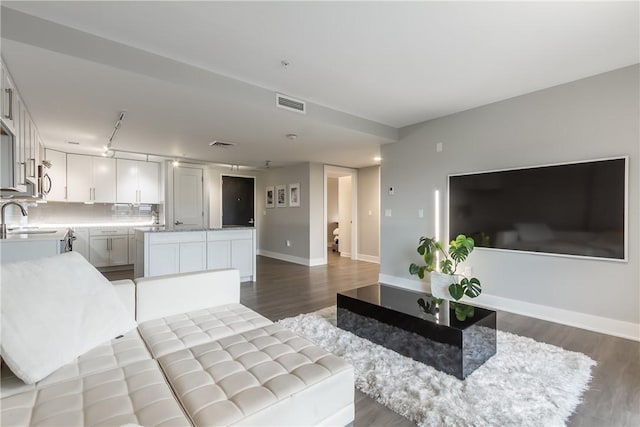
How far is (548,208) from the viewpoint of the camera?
3240 millimetres

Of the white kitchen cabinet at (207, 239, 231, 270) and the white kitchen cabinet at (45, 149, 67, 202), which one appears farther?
the white kitchen cabinet at (45, 149, 67, 202)

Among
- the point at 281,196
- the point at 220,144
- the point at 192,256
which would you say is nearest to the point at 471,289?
the point at 192,256

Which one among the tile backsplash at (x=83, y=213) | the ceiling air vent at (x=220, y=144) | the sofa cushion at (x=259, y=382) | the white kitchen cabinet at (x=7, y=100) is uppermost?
the ceiling air vent at (x=220, y=144)

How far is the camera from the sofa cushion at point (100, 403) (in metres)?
1.04

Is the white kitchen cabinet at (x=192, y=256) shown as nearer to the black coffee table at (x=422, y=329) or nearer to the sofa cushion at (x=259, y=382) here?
the black coffee table at (x=422, y=329)

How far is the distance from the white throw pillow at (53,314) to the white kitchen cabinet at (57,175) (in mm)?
5055

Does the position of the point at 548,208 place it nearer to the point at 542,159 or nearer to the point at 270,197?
the point at 542,159

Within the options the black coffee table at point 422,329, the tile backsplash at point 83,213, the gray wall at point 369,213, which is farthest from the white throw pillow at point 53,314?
the gray wall at point 369,213

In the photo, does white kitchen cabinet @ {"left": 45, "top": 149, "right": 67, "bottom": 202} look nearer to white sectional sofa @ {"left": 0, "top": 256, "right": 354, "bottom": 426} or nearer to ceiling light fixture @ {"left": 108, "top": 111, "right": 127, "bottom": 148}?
ceiling light fixture @ {"left": 108, "top": 111, "right": 127, "bottom": 148}

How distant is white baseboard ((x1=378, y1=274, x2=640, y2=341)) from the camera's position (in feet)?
9.15

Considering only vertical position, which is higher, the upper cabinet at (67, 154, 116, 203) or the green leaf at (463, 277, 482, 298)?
the upper cabinet at (67, 154, 116, 203)

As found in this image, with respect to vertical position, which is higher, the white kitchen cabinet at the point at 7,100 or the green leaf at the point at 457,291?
the white kitchen cabinet at the point at 7,100

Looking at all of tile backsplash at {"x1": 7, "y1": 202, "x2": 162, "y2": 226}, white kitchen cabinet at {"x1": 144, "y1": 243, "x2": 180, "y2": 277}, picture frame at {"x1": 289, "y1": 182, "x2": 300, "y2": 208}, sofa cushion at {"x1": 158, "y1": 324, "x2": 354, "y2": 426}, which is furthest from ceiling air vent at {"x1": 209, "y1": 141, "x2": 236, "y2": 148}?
sofa cushion at {"x1": 158, "y1": 324, "x2": 354, "y2": 426}

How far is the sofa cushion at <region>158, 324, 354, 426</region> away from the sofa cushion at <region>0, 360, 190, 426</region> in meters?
0.07
